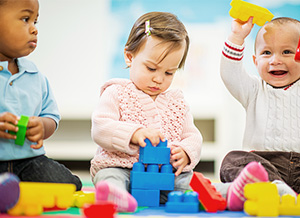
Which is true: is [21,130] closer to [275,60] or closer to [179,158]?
[179,158]

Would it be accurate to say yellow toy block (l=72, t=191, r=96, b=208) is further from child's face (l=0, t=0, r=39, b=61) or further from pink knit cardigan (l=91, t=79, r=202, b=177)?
child's face (l=0, t=0, r=39, b=61)

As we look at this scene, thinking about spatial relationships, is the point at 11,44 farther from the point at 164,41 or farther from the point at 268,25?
the point at 268,25

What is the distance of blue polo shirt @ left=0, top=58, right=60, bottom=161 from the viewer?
105cm

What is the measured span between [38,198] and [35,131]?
267 millimetres

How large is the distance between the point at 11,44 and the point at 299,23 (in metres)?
0.93

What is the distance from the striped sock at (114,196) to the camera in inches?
32.5

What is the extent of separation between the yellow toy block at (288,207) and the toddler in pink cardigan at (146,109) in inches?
11.8

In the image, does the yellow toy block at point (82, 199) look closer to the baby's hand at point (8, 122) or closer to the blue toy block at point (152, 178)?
the blue toy block at point (152, 178)

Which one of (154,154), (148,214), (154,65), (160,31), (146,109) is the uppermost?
(160,31)

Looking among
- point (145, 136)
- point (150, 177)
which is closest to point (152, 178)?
point (150, 177)

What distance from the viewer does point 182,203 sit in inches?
36.3

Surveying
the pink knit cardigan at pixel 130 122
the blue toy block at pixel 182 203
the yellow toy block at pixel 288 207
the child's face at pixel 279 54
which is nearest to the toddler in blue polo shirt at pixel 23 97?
the pink knit cardigan at pixel 130 122

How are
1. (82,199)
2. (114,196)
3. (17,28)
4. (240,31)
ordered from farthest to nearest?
(240,31) → (17,28) → (82,199) → (114,196)

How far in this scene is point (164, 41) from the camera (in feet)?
3.93
